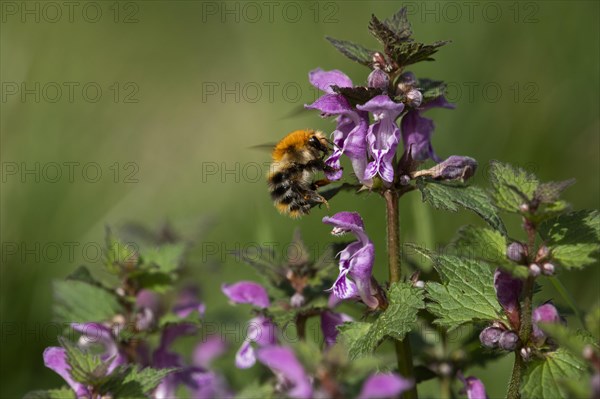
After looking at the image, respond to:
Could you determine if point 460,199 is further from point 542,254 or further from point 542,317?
point 542,317

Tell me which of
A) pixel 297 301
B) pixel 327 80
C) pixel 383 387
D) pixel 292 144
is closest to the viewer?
pixel 383 387

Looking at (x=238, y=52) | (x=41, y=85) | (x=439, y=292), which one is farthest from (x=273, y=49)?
(x=439, y=292)

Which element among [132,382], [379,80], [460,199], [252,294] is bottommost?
[132,382]

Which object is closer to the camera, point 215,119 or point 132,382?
point 132,382

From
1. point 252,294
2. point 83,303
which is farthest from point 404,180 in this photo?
point 83,303

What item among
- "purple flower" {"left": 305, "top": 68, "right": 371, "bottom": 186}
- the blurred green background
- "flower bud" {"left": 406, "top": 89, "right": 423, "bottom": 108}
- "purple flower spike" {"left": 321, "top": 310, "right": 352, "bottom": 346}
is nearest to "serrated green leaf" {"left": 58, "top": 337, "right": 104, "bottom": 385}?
"purple flower spike" {"left": 321, "top": 310, "right": 352, "bottom": 346}

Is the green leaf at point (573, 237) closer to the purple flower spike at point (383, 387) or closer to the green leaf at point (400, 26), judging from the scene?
the green leaf at point (400, 26)
